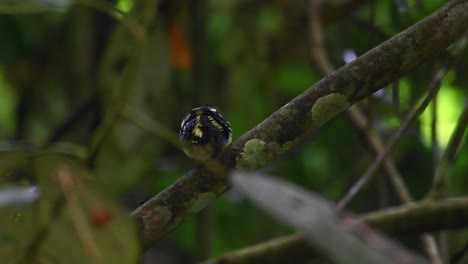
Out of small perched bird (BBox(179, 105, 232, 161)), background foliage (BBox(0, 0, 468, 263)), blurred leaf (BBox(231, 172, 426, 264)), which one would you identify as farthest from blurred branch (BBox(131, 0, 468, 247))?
background foliage (BBox(0, 0, 468, 263))

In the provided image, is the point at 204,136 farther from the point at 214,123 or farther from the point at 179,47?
the point at 179,47

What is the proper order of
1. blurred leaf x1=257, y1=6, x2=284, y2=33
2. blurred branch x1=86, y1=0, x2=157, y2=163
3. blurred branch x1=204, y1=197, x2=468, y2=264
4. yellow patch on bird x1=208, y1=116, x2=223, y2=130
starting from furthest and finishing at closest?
blurred leaf x1=257, y1=6, x2=284, y2=33
blurred branch x1=204, y1=197, x2=468, y2=264
yellow patch on bird x1=208, y1=116, x2=223, y2=130
blurred branch x1=86, y1=0, x2=157, y2=163

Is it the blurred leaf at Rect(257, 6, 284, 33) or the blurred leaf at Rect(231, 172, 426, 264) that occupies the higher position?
the blurred leaf at Rect(231, 172, 426, 264)

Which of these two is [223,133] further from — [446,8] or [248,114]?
[248,114]

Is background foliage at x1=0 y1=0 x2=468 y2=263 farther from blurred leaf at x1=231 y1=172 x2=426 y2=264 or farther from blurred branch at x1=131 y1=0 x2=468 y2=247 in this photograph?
blurred leaf at x1=231 y1=172 x2=426 y2=264

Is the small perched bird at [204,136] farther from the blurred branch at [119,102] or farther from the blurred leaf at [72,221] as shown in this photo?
the blurred leaf at [72,221]

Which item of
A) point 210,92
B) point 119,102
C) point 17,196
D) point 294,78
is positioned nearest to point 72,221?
point 17,196

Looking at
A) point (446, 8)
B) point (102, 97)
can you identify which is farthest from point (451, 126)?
point (446, 8)
